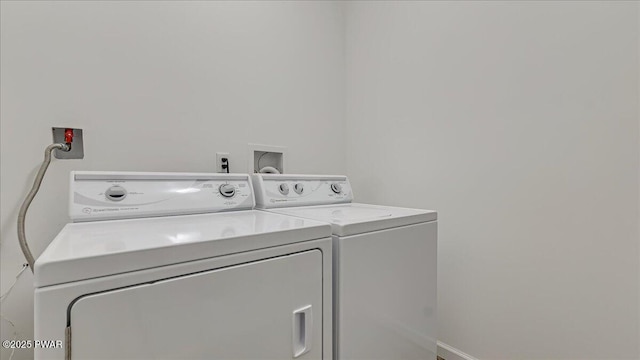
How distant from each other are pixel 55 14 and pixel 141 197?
2.68 ft

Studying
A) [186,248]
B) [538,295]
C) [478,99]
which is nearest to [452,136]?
[478,99]

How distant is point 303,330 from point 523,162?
1.17m

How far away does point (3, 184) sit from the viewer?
1071 millimetres

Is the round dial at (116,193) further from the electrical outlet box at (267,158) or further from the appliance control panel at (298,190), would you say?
the electrical outlet box at (267,158)

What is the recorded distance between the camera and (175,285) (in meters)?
0.62

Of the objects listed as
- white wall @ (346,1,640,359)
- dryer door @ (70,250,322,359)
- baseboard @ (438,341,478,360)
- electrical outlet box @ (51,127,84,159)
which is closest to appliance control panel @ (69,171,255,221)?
electrical outlet box @ (51,127,84,159)

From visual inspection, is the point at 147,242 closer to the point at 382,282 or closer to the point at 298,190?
the point at 382,282

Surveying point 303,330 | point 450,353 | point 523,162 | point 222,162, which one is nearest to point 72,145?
point 222,162

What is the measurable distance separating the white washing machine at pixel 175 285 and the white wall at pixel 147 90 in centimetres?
35

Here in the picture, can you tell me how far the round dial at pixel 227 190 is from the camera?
4.03 feet

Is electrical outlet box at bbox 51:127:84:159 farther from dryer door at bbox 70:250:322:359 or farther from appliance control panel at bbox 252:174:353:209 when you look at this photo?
dryer door at bbox 70:250:322:359

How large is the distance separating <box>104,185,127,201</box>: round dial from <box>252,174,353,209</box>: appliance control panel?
517 millimetres

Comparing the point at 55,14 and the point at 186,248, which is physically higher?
the point at 55,14

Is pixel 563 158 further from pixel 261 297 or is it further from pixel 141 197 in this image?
pixel 141 197
